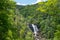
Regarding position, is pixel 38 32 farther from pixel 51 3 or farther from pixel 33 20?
pixel 51 3

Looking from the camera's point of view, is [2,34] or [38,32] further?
[38,32]

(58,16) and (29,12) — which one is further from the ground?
(29,12)

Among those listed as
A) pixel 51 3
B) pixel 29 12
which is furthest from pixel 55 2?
pixel 29 12

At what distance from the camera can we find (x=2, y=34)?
6.41m

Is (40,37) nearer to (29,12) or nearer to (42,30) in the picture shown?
(42,30)

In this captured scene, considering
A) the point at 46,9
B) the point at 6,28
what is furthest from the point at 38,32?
the point at 6,28

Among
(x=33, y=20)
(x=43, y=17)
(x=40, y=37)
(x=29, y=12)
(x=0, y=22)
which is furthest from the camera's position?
(x=29, y=12)

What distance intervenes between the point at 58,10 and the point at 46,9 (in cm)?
66

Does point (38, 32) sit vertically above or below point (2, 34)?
above

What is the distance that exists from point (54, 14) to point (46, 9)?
17.0 inches

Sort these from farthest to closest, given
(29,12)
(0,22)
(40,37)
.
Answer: (29,12)
(40,37)
(0,22)

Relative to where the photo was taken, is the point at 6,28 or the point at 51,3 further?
the point at 51,3

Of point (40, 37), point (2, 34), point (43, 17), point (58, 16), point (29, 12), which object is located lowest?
point (2, 34)

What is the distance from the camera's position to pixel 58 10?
8.56 metres
